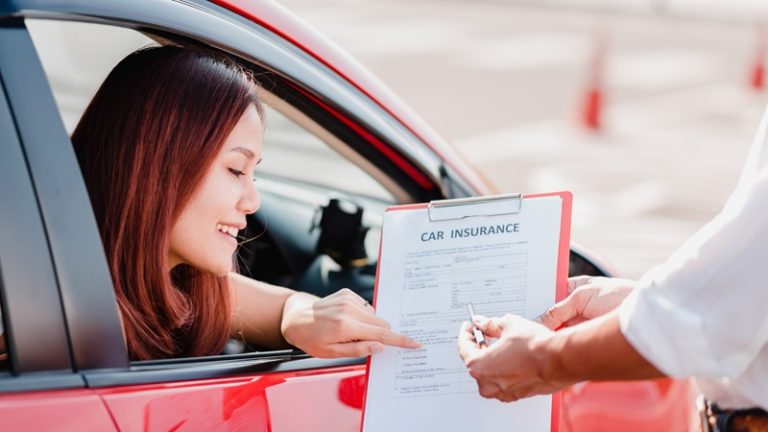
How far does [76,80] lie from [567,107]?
171 inches

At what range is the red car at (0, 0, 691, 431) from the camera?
1910 mm

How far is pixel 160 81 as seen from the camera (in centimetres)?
242

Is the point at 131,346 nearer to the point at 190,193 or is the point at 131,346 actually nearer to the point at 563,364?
the point at 190,193

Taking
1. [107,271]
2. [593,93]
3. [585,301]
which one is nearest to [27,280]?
[107,271]

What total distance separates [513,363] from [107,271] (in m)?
0.68

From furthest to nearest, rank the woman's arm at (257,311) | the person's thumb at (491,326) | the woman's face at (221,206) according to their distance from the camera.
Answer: the woman's arm at (257,311) < the woman's face at (221,206) < the person's thumb at (491,326)

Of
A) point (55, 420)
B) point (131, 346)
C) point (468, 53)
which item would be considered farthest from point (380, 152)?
point (468, 53)

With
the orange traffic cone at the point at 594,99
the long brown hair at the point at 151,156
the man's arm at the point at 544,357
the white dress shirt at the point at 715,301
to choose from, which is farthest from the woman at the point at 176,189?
the orange traffic cone at the point at 594,99

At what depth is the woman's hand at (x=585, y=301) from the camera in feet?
7.18


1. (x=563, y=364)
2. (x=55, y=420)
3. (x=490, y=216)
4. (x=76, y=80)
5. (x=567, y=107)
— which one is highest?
(x=567, y=107)

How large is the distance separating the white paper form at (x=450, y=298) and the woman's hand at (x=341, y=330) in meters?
0.03

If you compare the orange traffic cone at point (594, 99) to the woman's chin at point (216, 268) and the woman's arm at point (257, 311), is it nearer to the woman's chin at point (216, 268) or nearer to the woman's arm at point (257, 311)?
the woman's arm at point (257, 311)

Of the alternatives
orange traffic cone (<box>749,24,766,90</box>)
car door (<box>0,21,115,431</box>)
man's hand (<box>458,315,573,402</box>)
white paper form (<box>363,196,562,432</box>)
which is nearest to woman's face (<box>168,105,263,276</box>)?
white paper form (<box>363,196,562,432</box>)

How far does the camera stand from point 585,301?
2.31 m
